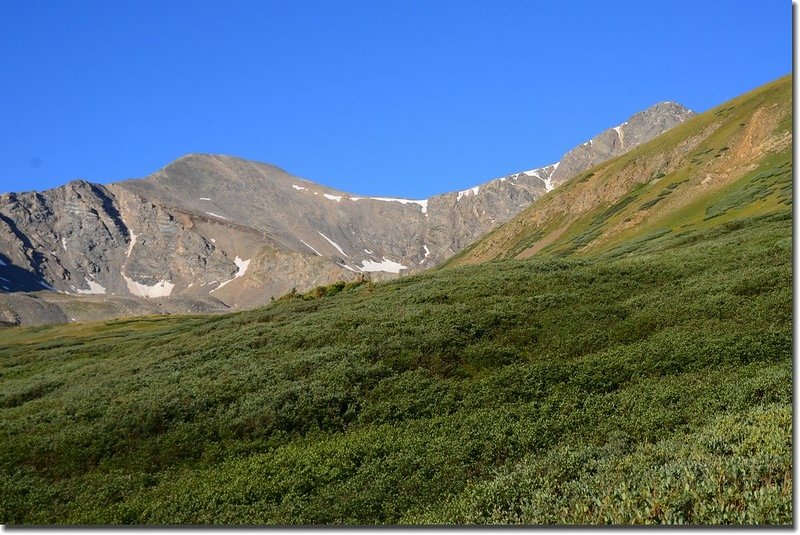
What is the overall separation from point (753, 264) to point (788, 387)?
20.7m

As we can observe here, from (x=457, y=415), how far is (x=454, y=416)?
0.44 feet

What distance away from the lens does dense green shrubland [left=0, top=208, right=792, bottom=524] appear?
17109mm

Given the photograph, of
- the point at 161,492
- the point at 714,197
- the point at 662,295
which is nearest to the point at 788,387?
the point at 662,295

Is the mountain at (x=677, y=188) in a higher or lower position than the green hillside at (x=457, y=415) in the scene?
higher

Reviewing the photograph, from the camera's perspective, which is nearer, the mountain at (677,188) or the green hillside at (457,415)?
the green hillside at (457,415)

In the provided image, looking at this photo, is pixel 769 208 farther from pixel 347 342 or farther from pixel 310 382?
pixel 310 382

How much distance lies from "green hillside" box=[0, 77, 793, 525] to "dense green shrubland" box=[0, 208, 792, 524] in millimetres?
94

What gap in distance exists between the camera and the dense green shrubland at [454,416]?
17109mm

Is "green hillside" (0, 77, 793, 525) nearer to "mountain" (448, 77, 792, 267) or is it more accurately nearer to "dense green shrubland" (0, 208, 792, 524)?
"dense green shrubland" (0, 208, 792, 524)

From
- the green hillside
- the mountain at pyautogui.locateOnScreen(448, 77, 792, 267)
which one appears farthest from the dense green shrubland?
the mountain at pyautogui.locateOnScreen(448, 77, 792, 267)

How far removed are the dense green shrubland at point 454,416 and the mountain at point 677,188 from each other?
37711mm

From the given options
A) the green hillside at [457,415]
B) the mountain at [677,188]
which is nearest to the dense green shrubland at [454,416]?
the green hillside at [457,415]

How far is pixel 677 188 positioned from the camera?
316ft

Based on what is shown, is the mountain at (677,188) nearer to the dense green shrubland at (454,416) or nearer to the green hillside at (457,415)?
the green hillside at (457,415)
